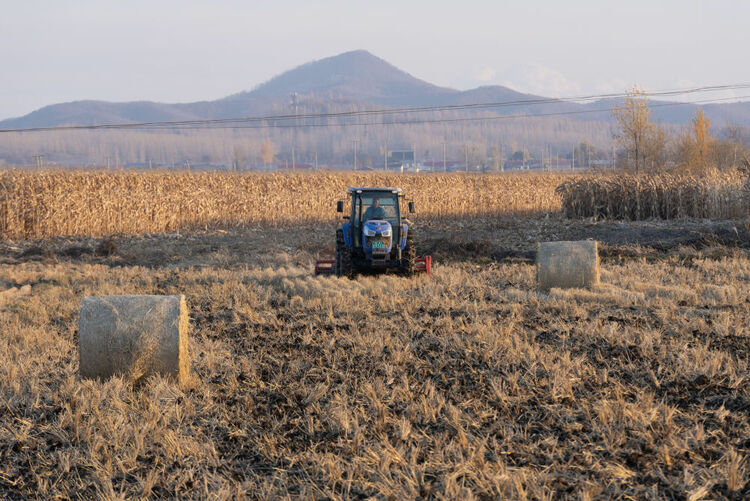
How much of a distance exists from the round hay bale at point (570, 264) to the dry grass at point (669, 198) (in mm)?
15940

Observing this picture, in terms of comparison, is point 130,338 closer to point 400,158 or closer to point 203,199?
point 203,199

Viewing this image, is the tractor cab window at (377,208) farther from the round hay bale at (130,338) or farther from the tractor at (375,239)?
the round hay bale at (130,338)

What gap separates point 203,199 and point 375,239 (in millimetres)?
16387

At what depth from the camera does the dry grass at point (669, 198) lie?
92.5 feet

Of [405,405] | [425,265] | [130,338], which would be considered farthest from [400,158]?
[405,405]

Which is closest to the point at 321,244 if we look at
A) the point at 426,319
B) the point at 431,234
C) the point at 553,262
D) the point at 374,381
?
the point at 431,234

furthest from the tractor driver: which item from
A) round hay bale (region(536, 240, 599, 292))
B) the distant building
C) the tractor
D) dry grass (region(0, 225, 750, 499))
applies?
the distant building

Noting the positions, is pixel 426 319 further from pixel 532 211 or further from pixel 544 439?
pixel 532 211

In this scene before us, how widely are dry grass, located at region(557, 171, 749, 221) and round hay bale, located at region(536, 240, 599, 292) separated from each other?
15940mm

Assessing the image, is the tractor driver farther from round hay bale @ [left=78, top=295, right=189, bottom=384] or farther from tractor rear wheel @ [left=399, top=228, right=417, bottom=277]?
round hay bale @ [left=78, top=295, right=189, bottom=384]

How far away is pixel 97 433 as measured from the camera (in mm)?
6242

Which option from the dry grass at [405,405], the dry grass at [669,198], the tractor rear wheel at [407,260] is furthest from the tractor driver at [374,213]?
the dry grass at [669,198]

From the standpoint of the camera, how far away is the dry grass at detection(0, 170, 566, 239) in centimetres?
2503

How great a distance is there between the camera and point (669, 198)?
2830 centimetres
